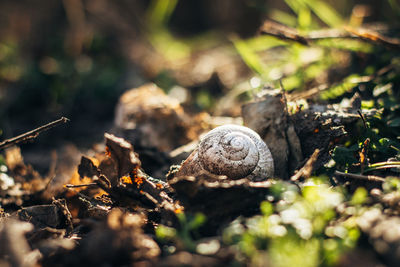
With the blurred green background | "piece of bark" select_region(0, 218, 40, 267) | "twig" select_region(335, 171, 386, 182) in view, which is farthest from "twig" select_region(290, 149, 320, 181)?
"piece of bark" select_region(0, 218, 40, 267)

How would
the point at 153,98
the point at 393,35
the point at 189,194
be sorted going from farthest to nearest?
1. the point at 153,98
2. the point at 393,35
3. the point at 189,194

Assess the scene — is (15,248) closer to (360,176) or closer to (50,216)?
(50,216)

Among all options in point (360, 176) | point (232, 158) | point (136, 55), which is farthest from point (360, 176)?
point (136, 55)

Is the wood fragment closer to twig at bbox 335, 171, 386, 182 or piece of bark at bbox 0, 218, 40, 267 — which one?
twig at bbox 335, 171, 386, 182

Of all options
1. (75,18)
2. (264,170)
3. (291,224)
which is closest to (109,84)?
(75,18)

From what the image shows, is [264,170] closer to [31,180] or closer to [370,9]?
[31,180]

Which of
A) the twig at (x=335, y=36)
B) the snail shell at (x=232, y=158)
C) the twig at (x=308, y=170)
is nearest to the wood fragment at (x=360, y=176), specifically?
the twig at (x=308, y=170)
